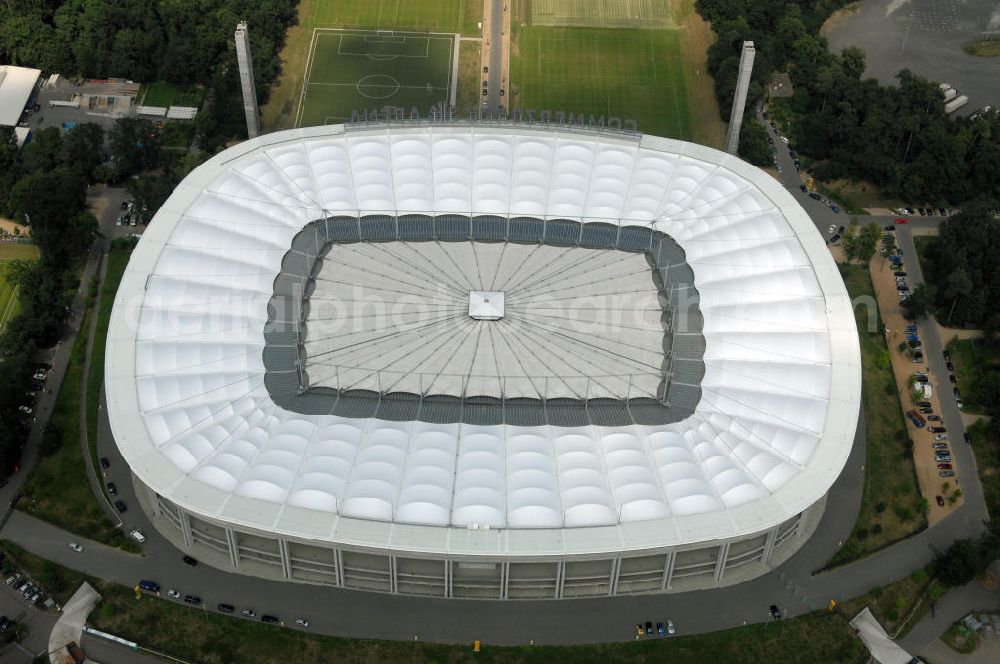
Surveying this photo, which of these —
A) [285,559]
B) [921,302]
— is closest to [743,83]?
[921,302]

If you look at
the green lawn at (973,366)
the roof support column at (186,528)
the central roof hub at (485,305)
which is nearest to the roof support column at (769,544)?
the central roof hub at (485,305)

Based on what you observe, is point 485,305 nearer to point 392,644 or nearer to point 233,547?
point 233,547

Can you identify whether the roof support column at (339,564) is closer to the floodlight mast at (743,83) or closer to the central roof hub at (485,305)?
the central roof hub at (485,305)

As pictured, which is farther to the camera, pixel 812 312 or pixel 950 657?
pixel 812 312

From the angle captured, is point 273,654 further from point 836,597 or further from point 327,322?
point 836,597

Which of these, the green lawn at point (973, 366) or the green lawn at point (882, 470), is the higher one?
the green lawn at point (973, 366)

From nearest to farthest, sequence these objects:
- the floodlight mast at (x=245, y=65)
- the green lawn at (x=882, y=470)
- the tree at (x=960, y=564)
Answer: the tree at (x=960, y=564) → the green lawn at (x=882, y=470) → the floodlight mast at (x=245, y=65)

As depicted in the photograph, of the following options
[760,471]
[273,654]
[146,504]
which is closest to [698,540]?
[760,471]
